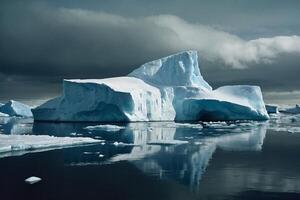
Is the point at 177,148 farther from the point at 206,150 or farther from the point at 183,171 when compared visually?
the point at 183,171

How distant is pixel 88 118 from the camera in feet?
142

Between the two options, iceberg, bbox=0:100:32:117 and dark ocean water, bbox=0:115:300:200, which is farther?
iceberg, bbox=0:100:32:117

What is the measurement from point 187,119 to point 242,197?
42506mm

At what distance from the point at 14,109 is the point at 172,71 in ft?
123

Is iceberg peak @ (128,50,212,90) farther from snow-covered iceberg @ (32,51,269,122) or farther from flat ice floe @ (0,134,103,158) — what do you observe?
flat ice floe @ (0,134,103,158)

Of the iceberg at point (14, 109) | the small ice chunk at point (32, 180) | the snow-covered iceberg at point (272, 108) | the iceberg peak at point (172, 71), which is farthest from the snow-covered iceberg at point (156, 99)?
the iceberg at point (14, 109)

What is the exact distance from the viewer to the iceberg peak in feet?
168

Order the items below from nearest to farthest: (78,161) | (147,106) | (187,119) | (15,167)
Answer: (15,167), (78,161), (147,106), (187,119)

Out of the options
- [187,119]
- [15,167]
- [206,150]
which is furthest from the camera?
[187,119]

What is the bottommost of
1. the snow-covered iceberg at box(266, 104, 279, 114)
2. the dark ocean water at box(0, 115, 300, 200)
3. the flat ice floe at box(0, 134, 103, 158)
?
the dark ocean water at box(0, 115, 300, 200)

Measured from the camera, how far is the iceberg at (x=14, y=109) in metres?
75.2

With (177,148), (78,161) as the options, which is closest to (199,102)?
(177,148)

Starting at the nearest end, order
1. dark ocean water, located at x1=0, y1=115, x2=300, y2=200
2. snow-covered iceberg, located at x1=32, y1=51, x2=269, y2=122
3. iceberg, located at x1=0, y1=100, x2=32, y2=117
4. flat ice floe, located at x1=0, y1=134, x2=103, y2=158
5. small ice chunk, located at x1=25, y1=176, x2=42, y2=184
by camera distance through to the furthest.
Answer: dark ocean water, located at x1=0, y1=115, x2=300, y2=200, small ice chunk, located at x1=25, y1=176, x2=42, y2=184, flat ice floe, located at x1=0, y1=134, x2=103, y2=158, snow-covered iceberg, located at x1=32, y1=51, x2=269, y2=122, iceberg, located at x1=0, y1=100, x2=32, y2=117

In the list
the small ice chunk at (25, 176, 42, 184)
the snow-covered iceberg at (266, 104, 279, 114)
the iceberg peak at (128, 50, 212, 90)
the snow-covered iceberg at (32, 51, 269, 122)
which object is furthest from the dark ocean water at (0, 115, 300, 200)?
the snow-covered iceberg at (266, 104, 279, 114)
